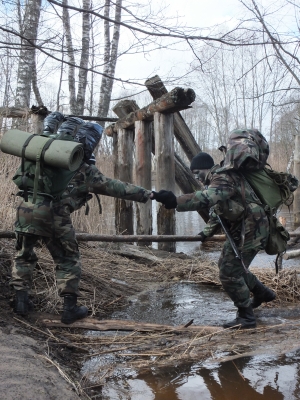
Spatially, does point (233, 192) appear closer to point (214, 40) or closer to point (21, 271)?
point (214, 40)

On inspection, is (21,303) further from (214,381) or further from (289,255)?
(289,255)

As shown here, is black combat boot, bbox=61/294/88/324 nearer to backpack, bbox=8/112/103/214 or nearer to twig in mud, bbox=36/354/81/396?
backpack, bbox=8/112/103/214

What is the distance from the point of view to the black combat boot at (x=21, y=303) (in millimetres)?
3846

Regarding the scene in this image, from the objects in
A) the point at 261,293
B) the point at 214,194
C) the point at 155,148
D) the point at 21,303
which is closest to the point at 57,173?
the point at 21,303

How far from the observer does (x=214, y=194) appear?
3.69 m

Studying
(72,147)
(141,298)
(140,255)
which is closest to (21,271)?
(72,147)

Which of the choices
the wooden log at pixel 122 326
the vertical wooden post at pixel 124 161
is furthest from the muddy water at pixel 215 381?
the vertical wooden post at pixel 124 161

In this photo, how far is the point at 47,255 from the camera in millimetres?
5340

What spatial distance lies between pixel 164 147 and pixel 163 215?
1216 mm

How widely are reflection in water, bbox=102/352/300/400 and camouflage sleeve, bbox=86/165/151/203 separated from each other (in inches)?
66.3

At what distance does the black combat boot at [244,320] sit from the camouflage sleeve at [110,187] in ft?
4.39

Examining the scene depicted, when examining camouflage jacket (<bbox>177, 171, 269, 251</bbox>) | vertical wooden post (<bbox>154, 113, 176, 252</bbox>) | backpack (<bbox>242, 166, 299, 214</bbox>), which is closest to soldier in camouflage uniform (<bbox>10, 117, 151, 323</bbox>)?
camouflage jacket (<bbox>177, 171, 269, 251</bbox>)

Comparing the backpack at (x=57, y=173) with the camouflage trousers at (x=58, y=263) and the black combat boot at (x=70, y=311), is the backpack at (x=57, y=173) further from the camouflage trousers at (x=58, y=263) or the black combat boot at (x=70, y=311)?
the black combat boot at (x=70, y=311)

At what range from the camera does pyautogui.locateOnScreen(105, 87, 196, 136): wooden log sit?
22.1 ft
